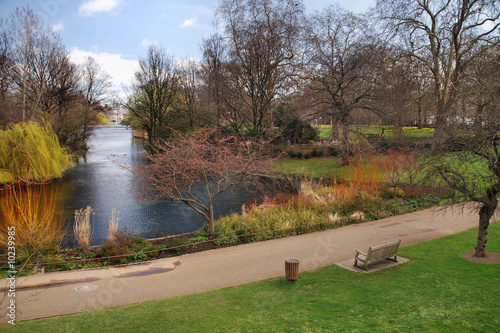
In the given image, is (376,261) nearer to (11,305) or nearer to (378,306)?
(378,306)

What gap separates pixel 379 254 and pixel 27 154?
19.7 m

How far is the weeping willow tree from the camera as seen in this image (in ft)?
60.8

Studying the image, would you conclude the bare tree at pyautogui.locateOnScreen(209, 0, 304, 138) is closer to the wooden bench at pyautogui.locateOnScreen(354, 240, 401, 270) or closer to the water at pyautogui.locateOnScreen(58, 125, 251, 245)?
the water at pyautogui.locateOnScreen(58, 125, 251, 245)

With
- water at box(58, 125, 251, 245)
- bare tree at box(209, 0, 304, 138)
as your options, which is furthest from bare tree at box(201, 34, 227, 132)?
water at box(58, 125, 251, 245)

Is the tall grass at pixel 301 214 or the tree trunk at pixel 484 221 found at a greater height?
the tree trunk at pixel 484 221

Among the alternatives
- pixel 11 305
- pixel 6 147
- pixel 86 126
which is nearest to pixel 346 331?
pixel 11 305

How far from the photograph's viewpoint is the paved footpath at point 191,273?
7164mm

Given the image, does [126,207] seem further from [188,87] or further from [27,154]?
[188,87]

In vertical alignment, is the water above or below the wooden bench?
below

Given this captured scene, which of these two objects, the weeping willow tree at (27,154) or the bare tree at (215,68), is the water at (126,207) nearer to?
the weeping willow tree at (27,154)

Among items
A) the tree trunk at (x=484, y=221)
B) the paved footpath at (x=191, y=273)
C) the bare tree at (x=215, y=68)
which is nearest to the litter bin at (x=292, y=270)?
the paved footpath at (x=191, y=273)

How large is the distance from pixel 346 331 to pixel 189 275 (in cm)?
441

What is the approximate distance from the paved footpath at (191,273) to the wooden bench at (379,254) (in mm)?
820

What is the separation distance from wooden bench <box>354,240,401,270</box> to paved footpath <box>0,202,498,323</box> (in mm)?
820
